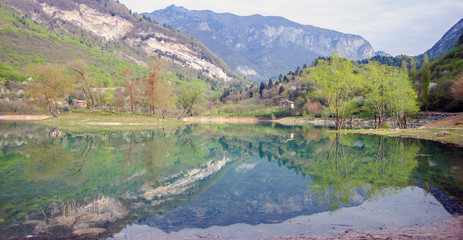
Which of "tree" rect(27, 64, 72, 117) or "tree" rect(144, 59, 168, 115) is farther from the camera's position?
"tree" rect(144, 59, 168, 115)

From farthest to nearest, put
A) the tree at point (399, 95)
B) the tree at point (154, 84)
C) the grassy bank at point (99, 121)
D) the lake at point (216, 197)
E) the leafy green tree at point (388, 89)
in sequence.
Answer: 1. the tree at point (154, 84)
2. the grassy bank at point (99, 121)
3. the tree at point (399, 95)
4. the leafy green tree at point (388, 89)
5. the lake at point (216, 197)

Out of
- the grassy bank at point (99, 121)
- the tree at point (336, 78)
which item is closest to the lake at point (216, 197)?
the tree at point (336, 78)

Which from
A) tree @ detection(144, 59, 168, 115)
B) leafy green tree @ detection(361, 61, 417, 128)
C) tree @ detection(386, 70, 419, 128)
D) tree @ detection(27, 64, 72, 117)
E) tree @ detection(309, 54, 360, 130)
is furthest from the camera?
tree @ detection(144, 59, 168, 115)

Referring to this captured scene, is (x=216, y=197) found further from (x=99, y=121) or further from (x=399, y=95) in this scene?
(x=399, y=95)

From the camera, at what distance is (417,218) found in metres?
8.44

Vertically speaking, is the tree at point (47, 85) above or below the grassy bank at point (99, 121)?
above

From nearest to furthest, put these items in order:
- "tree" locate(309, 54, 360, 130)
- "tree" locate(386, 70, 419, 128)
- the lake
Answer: the lake
"tree" locate(309, 54, 360, 130)
"tree" locate(386, 70, 419, 128)

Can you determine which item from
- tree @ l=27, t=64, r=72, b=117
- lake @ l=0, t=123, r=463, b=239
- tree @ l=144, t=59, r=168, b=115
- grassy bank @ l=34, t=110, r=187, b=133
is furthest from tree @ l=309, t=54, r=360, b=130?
tree @ l=27, t=64, r=72, b=117

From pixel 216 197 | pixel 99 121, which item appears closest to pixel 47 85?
pixel 99 121

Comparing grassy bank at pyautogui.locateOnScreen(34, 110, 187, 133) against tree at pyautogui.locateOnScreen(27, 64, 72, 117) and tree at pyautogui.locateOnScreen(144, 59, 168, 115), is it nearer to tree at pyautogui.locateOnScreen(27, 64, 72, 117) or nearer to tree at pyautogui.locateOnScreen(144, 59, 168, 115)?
tree at pyautogui.locateOnScreen(27, 64, 72, 117)

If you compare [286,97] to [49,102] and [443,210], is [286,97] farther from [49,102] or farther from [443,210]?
[443,210]

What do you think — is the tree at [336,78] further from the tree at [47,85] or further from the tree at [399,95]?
the tree at [47,85]

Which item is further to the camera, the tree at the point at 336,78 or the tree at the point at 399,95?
the tree at the point at 399,95

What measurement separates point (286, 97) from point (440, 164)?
15653 cm
